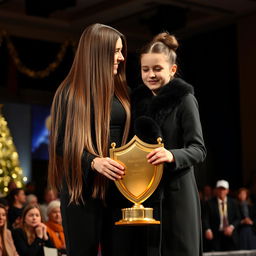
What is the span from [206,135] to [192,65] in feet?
5.20

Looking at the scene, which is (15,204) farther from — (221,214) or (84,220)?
(84,220)

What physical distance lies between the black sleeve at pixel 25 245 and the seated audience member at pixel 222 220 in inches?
178

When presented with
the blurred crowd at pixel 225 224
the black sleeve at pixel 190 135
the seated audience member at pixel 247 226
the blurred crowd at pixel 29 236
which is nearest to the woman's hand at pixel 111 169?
the black sleeve at pixel 190 135

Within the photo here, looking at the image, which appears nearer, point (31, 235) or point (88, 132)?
point (88, 132)

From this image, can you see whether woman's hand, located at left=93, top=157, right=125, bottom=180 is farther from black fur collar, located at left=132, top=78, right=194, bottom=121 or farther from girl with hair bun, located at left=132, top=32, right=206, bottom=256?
black fur collar, located at left=132, top=78, right=194, bottom=121

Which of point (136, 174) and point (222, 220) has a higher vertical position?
point (136, 174)

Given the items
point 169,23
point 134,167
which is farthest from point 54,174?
point 169,23

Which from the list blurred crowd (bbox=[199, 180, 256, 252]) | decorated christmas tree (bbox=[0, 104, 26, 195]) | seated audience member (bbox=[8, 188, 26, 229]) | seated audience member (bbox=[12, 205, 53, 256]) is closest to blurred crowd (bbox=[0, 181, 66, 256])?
seated audience member (bbox=[12, 205, 53, 256])

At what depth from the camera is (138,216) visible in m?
2.38

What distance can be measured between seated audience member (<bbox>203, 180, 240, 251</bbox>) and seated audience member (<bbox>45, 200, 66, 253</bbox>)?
11.5ft

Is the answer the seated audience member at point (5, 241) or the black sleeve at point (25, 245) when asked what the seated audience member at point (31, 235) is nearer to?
the black sleeve at point (25, 245)

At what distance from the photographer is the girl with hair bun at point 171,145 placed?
249 centimetres

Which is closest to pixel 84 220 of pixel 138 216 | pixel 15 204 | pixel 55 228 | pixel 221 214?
pixel 138 216

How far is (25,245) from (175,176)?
137 inches
